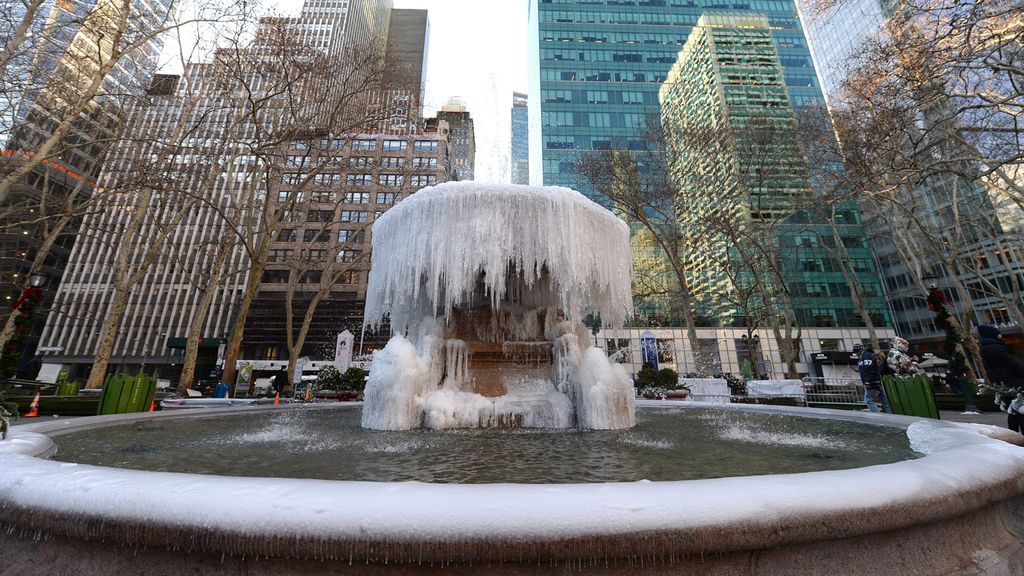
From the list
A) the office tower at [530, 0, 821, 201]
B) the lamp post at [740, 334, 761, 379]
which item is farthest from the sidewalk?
the office tower at [530, 0, 821, 201]

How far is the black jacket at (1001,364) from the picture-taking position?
15.9 feet

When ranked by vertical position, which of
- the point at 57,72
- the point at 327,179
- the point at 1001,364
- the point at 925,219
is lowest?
the point at 1001,364

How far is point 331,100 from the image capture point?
55.9 feet

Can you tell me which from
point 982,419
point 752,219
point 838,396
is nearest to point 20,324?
point 982,419

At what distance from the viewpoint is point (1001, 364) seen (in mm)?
4953

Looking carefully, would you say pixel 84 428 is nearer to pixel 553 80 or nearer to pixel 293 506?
pixel 293 506

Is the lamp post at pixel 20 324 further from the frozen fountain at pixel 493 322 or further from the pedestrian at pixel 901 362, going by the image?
the pedestrian at pixel 901 362

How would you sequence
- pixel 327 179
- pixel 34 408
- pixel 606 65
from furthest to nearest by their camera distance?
pixel 606 65 < pixel 327 179 < pixel 34 408

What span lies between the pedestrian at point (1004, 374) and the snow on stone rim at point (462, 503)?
4927 millimetres

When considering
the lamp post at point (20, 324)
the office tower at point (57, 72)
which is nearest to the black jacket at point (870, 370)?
the office tower at point (57, 72)

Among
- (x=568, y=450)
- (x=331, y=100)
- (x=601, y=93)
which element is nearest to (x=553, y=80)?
(x=601, y=93)

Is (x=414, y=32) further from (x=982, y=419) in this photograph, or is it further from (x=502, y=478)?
(x=502, y=478)

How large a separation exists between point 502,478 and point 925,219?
123ft

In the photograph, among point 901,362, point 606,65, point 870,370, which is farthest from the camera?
point 606,65
